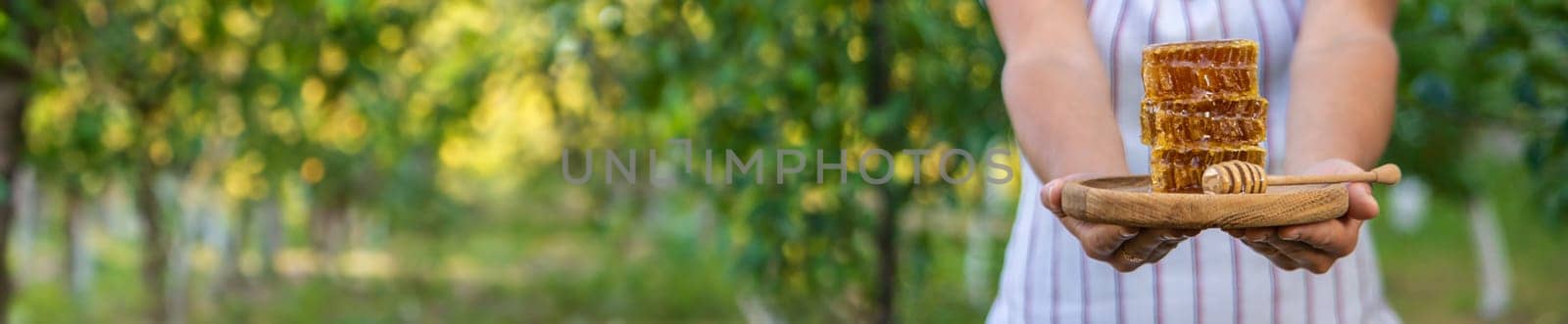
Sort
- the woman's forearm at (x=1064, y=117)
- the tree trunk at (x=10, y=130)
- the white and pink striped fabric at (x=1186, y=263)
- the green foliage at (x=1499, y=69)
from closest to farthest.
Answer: the woman's forearm at (x=1064, y=117)
the white and pink striped fabric at (x=1186, y=263)
the green foliage at (x=1499, y=69)
the tree trunk at (x=10, y=130)

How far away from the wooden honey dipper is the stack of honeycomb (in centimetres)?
4

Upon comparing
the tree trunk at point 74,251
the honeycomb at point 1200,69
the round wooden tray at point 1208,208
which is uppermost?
the tree trunk at point 74,251

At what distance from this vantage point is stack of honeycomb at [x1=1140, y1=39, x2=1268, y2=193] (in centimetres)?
119

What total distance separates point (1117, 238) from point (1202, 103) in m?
0.14

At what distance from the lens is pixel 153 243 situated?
6664 mm

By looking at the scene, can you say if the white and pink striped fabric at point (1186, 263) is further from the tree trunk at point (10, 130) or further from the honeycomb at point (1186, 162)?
the tree trunk at point (10, 130)

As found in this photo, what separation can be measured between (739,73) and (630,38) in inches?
12.9

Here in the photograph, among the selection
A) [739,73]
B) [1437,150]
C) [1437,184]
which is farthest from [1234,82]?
[1437,184]

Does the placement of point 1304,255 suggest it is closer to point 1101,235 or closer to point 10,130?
point 1101,235

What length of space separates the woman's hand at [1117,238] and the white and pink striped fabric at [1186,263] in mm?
198

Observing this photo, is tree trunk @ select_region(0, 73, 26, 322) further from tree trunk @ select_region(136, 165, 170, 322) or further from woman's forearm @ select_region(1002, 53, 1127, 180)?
woman's forearm @ select_region(1002, 53, 1127, 180)

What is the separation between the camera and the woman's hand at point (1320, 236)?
1.11 m

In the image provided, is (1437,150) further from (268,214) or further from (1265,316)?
(268,214)

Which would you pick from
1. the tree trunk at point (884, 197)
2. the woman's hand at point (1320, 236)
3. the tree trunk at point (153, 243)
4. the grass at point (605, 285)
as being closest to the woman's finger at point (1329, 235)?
the woman's hand at point (1320, 236)
